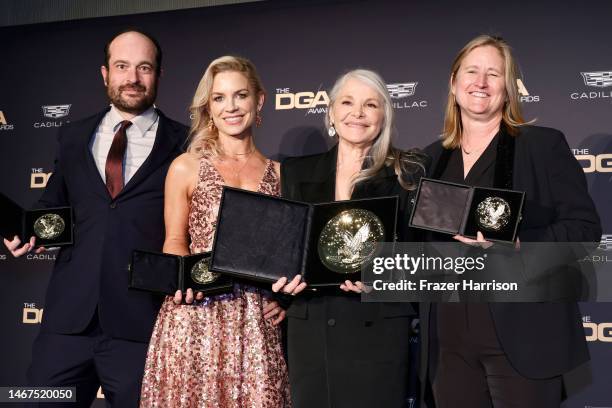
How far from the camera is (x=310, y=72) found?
4242 millimetres

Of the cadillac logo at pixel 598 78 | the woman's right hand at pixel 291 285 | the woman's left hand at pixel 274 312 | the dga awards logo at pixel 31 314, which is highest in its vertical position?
the cadillac logo at pixel 598 78

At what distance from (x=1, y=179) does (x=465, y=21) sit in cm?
303

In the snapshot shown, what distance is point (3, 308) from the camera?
4.70 meters

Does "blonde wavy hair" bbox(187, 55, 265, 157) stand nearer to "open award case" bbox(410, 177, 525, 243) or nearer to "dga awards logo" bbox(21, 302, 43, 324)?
"open award case" bbox(410, 177, 525, 243)

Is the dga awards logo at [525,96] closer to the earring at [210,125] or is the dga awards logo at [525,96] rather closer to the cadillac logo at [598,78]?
the cadillac logo at [598,78]

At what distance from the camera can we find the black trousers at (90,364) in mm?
2893

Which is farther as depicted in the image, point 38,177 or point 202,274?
point 38,177

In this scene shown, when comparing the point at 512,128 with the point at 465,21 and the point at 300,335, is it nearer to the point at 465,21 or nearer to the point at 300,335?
the point at 300,335

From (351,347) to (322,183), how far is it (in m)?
0.59

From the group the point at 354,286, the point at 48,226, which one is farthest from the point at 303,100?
the point at 354,286

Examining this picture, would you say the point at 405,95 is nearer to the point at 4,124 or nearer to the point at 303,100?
the point at 303,100

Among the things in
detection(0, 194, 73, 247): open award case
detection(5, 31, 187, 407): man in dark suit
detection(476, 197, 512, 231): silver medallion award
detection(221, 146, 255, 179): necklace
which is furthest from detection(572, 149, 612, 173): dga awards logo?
detection(0, 194, 73, 247): open award case

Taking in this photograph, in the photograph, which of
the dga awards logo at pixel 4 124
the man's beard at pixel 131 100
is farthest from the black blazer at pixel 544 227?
the dga awards logo at pixel 4 124

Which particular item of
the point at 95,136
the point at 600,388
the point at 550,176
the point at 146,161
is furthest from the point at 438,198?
the point at 600,388
